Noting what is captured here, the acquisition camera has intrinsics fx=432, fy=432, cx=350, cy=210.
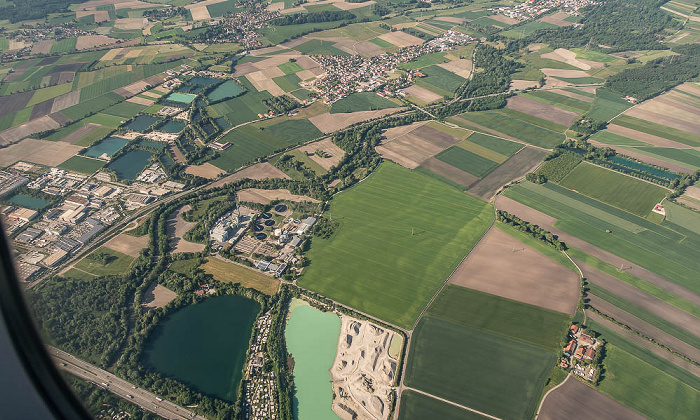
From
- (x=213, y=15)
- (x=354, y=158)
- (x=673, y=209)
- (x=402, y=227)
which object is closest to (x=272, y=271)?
(x=402, y=227)

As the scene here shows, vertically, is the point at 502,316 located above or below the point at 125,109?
below

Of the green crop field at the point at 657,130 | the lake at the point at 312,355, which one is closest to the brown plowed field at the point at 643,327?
the lake at the point at 312,355

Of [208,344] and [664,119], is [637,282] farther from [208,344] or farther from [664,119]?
[664,119]

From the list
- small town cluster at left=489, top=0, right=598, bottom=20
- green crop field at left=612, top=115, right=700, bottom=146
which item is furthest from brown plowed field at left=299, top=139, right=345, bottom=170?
small town cluster at left=489, top=0, right=598, bottom=20

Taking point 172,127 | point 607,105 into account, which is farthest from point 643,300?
point 172,127

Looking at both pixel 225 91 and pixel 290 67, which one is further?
pixel 290 67

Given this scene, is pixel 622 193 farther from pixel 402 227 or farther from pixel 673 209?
pixel 402 227
